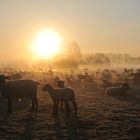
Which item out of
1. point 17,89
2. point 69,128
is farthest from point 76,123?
point 17,89

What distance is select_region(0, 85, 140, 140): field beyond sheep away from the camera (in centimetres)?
1475

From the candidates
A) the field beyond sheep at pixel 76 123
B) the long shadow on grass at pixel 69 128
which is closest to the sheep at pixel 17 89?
the field beyond sheep at pixel 76 123

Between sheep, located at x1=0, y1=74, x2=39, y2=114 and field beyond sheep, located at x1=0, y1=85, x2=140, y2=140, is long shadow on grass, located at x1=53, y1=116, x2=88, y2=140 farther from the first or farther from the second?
sheep, located at x1=0, y1=74, x2=39, y2=114

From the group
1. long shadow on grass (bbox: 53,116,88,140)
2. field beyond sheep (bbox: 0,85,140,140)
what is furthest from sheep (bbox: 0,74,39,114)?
long shadow on grass (bbox: 53,116,88,140)

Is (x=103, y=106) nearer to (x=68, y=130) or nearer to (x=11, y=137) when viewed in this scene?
(x=68, y=130)

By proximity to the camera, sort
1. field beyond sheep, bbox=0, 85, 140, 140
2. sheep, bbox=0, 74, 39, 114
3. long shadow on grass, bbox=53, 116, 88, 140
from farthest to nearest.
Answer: sheep, bbox=0, 74, 39, 114 < field beyond sheep, bbox=0, 85, 140, 140 < long shadow on grass, bbox=53, 116, 88, 140

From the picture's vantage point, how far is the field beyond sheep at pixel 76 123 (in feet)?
48.4

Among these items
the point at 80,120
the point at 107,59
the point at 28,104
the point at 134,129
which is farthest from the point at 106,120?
the point at 107,59

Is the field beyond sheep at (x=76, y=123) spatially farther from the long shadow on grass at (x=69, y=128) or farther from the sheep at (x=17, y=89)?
the sheep at (x=17, y=89)

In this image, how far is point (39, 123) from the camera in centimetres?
1736

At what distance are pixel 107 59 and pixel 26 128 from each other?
10499 centimetres

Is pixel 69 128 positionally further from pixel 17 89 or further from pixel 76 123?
pixel 17 89

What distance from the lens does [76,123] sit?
17.3 metres

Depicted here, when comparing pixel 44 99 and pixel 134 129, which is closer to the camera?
pixel 134 129
